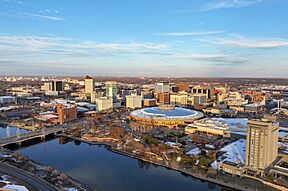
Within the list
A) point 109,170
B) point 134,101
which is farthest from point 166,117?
point 109,170

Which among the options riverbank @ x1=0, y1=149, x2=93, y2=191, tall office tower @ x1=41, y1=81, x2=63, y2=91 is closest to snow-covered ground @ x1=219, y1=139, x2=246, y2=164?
riverbank @ x1=0, y1=149, x2=93, y2=191

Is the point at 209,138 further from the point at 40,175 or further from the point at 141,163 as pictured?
the point at 40,175

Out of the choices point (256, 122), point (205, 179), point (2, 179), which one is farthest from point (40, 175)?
point (256, 122)

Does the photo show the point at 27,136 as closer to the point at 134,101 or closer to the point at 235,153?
the point at 235,153

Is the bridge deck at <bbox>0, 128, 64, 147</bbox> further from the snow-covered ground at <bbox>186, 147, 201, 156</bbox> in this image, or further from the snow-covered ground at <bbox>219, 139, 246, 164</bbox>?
the snow-covered ground at <bbox>219, 139, 246, 164</bbox>

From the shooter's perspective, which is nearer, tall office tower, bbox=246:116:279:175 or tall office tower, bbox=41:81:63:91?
tall office tower, bbox=246:116:279:175

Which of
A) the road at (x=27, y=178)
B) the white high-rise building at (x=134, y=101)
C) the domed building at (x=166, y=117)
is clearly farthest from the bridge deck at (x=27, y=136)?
the white high-rise building at (x=134, y=101)
